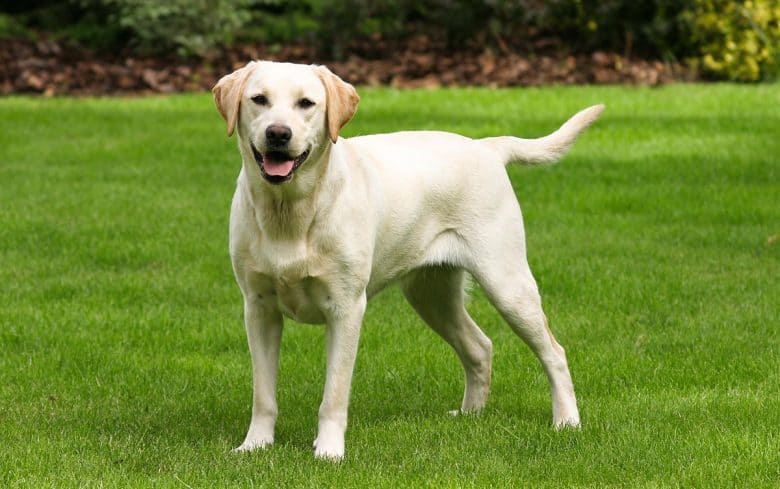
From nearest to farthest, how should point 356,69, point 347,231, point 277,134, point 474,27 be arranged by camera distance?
point 277,134
point 347,231
point 356,69
point 474,27

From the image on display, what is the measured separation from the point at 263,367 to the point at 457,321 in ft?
3.66

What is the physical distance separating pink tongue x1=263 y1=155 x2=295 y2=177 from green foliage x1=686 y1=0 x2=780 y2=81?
449 inches

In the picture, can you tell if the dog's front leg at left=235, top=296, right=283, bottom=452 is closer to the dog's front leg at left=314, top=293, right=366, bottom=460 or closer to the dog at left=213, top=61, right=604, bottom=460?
the dog at left=213, top=61, right=604, bottom=460

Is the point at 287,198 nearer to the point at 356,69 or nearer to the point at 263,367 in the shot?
the point at 263,367

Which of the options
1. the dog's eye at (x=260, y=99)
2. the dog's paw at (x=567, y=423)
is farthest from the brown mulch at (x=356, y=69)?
the dog's eye at (x=260, y=99)

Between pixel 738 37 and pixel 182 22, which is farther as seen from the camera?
pixel 182 22

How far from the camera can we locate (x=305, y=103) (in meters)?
5.07

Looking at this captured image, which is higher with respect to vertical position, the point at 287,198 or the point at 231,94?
the point at 231,94

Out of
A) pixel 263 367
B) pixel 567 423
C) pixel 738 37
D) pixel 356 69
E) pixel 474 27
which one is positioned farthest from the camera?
pixel 474 27

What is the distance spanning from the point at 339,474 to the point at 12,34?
15516 millimetres

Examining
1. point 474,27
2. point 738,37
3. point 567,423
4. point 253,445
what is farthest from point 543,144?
point 474,27

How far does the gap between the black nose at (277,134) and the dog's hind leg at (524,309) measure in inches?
47.8

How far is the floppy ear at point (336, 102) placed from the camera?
511cm

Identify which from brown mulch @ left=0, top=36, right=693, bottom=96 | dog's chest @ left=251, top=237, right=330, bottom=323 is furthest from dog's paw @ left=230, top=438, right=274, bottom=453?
brown mulch @ left=0, top=36, right=693, bottom=96
